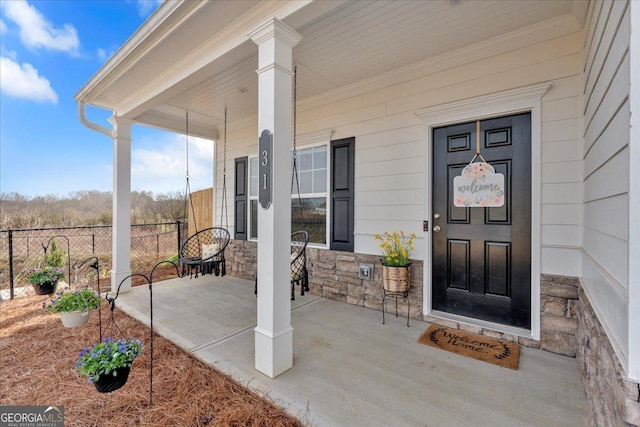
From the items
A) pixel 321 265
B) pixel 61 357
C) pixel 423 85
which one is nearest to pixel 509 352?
pixel 321 265

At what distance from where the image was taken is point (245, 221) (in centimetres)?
495

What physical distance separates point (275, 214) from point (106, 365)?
4.41ft

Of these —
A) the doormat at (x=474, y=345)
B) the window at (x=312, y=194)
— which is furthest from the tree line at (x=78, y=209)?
the doormat at (x=474, y=345)

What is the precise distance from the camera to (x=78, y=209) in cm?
834

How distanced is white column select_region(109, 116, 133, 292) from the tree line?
13.5 feet

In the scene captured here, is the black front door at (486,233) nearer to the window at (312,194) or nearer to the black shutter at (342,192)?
the black shutter at (342,192)

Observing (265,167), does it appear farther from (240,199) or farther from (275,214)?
(240,199)

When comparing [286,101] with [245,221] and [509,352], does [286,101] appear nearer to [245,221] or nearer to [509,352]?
[509,352]

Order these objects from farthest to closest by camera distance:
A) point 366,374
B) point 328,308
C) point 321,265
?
point 321,265 < point 328,308 < point 366,374

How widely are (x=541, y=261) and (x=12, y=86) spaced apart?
12.9 metres

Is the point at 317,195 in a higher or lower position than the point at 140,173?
lower

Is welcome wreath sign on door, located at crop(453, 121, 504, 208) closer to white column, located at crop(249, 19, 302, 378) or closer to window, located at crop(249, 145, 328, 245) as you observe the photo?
window, located at crop(249, 145, 328, 245)

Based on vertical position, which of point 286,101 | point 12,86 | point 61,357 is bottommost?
point 61,357

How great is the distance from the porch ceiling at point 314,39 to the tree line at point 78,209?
548 cm
